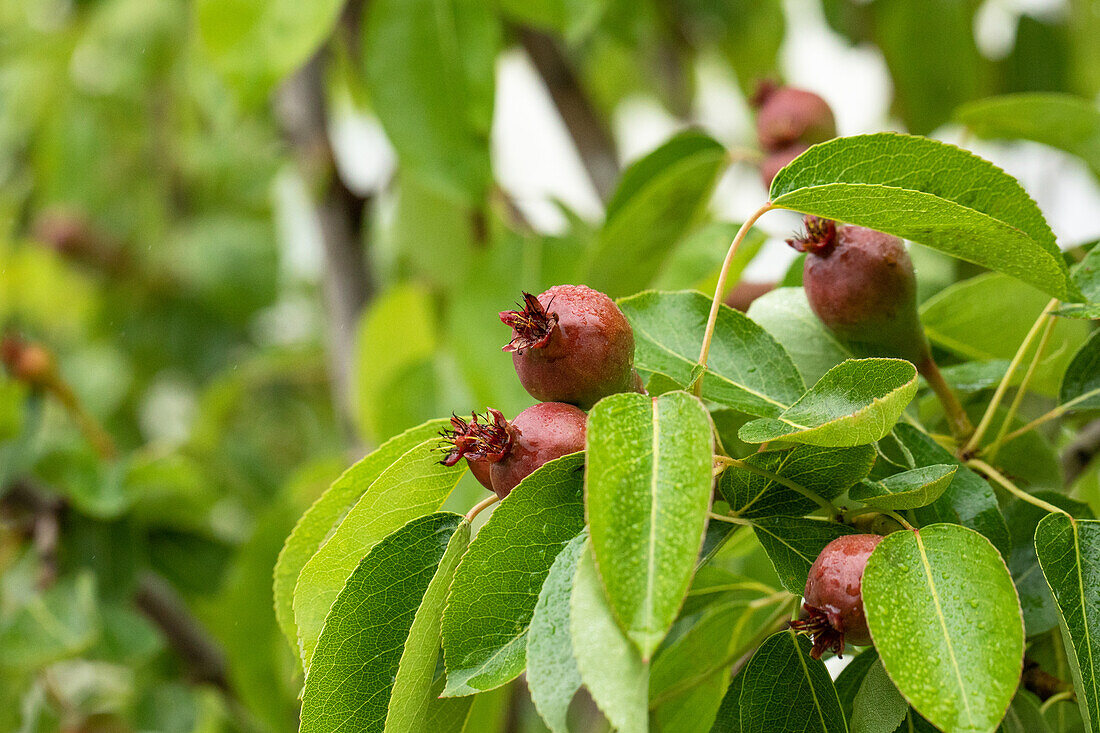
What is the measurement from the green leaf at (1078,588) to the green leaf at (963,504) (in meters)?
0.03

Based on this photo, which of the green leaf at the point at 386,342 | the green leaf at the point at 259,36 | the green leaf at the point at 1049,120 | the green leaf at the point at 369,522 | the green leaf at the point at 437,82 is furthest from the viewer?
the green leaf at the point at 386,342

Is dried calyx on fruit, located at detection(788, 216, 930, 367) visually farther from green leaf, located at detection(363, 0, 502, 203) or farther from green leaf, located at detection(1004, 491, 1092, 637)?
green leaf, located at detection(363, 0, 502, 203)

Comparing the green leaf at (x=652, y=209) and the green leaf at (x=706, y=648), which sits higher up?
the green leaf at (x=652, y=209)

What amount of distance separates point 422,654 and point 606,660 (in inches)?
3.6

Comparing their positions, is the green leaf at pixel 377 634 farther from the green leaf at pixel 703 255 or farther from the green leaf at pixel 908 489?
the green leaf at pixel 703 255

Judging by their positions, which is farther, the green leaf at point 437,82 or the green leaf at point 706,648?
the green leaf at point 437,82

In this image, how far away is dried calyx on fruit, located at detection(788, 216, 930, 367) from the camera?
1.31ft

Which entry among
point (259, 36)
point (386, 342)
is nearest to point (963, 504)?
point (259, 36)

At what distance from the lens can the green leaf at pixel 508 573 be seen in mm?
313

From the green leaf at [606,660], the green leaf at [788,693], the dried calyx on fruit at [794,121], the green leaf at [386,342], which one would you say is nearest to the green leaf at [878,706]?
the green leaf at [788,693]

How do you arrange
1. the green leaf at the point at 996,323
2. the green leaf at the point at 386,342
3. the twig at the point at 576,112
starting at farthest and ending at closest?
the twig at the point at 576,112 < the green leaf at the point at 386,342 < the green leaf at the point at 996,323

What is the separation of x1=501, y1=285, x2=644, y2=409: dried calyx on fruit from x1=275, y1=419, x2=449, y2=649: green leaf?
5 cm

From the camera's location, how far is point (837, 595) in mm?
308

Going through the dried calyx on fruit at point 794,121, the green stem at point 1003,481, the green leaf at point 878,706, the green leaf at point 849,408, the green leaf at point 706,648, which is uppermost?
the dried calyx on fruit at point 794,121
